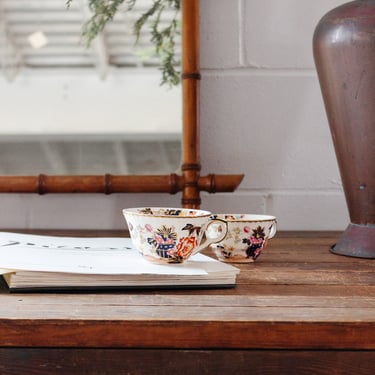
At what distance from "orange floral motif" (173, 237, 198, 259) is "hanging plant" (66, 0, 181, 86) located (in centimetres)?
52

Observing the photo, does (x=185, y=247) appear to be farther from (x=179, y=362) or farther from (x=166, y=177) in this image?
(x=166, y=177)

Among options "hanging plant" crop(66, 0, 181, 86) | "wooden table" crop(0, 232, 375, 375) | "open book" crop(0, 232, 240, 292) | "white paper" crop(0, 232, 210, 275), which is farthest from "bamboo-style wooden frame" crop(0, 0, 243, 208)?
"wooden table" crop(0, 232, 375, 375)

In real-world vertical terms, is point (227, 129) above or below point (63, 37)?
below

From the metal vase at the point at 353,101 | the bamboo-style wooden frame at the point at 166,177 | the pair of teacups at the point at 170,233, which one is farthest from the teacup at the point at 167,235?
the bamboo-style wooden frame at the point at 166,177

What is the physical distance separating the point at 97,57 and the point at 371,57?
0.56 metres

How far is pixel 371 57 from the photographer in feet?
2.29

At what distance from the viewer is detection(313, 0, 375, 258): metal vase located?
2.30ft

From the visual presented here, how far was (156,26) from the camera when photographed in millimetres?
1026

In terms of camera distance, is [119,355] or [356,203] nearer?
[119,355]

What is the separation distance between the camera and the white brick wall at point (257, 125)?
1.04 meters

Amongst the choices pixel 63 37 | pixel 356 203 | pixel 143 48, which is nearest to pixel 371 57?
pixel 356 203

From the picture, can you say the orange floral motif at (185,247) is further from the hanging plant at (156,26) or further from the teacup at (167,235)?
the hanging plant at (156,26)

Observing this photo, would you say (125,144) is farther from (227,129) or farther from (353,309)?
(353,309)

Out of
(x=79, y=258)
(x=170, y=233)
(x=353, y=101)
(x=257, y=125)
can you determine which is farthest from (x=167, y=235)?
(x=257, y=125)
